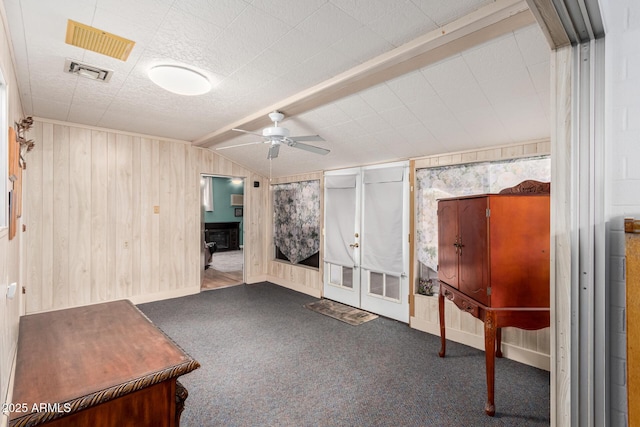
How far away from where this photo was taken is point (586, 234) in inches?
41.2

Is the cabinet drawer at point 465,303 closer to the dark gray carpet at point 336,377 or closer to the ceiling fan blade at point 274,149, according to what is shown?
the dark gray carpet at point 336,377

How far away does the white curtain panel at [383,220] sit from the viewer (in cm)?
384

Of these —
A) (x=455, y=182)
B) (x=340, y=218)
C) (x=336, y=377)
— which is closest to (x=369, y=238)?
(x=340, y=218)

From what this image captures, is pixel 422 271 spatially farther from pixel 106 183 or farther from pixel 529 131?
pixel 106 183

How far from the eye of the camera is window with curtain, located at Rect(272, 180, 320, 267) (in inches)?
201

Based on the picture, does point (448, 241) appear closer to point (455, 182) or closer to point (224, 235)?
point (455, 182)

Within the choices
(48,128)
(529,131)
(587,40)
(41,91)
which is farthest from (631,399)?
(48,128)

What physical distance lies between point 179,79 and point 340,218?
288 centimetres

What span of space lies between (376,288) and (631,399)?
3.39 metres

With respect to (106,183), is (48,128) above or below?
above

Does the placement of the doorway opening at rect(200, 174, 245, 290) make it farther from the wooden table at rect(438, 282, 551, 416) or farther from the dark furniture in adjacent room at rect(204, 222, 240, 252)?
the wooden table at rect(438, 282, 551, 416)

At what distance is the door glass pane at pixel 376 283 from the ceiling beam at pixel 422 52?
240 cm

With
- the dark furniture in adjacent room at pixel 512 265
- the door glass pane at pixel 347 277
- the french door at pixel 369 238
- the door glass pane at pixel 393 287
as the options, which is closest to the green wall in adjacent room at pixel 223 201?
the french door at pixel 369 238

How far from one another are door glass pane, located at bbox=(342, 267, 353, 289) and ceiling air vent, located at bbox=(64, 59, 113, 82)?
3634 mm
